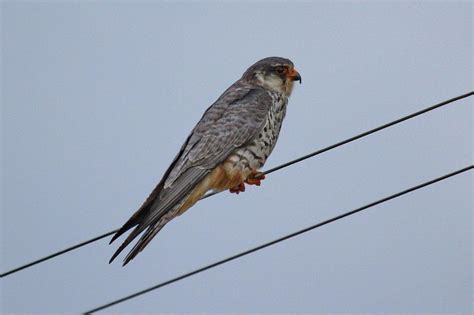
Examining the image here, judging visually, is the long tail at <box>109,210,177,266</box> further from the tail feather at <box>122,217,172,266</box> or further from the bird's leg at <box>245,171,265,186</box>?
the bird's leg at <box>245,171,265,186</box>

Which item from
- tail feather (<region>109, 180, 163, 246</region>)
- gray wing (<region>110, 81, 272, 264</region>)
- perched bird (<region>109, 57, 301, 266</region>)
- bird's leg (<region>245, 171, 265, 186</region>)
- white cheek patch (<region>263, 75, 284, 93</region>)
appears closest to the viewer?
tail feather (<region>109, 180, 163, 246</region>)

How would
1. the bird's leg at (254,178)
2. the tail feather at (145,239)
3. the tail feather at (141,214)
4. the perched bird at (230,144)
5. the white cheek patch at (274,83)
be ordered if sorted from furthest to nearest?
the white cheek patch at (274,83)
the bird's leg at (254,178)
the perched bird at (230,144)
the tail feather at (145,239)
the tail feather at (141,214)

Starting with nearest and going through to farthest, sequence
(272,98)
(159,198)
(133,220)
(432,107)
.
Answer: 1. (432,107)
2. (133,220)
3. (159,198)
4. (272,98)

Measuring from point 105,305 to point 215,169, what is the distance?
2.75 meters

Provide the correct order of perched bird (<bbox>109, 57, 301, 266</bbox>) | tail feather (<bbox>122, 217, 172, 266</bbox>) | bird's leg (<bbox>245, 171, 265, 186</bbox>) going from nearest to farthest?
tail feather (<bbox>122, 217, 172, 266</bbox>)
perched bird (<bbox>109, 57, 301, 266</bbox>)
bird's leg (<bbox>245, 171, 265, 186</bbox>)

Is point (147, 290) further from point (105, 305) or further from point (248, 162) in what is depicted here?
point (248, 162)

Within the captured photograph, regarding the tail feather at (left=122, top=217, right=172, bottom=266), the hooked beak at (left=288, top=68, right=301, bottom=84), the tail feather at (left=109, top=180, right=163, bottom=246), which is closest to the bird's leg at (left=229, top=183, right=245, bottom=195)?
the tail feather at (left=109, top=180, right=163, bottom=246)

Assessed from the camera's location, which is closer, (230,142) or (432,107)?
(432,107)

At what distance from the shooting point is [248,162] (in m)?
7.34

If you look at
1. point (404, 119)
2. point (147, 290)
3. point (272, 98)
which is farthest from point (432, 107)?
point (272, 98)

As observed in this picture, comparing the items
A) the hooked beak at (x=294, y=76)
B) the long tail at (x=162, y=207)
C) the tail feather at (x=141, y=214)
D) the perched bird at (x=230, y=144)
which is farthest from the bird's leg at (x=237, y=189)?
the hooked beak at (x=294, y=76)

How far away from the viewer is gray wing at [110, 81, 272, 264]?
6.65 m

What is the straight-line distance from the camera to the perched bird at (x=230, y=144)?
6820 millimetres

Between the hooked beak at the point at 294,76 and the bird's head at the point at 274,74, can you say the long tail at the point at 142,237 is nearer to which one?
the bird's head at the point at 274,74
